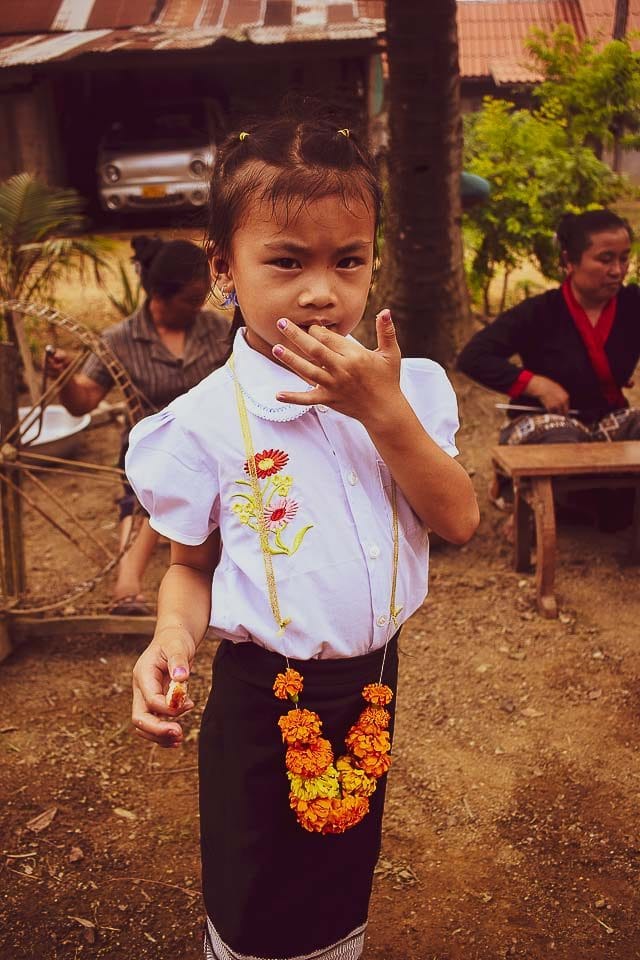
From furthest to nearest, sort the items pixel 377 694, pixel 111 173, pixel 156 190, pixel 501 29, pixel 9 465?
pixel 501 29 < pixel 111 173 < pixel 156 190 < pixel 9 465 < pixel 377 694

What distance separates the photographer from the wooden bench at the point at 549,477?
371cm

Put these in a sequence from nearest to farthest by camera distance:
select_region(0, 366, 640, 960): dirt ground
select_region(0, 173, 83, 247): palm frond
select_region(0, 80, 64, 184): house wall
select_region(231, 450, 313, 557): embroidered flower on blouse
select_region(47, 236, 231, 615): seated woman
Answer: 1. select_region(231, 450, 313, 557): embroidered flower on blouse
2. select_region(0, 366, 640, 960): dirt ground
3. select_region(47, 236, 231, 615): seated woman
4. select_region(0, 173, 83, 247): palm frond
5. select_region(0, 80, 64, 184): house wall

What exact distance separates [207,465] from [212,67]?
14868mm

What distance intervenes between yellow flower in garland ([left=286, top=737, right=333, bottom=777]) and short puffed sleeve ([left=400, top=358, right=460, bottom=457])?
1.75 feet

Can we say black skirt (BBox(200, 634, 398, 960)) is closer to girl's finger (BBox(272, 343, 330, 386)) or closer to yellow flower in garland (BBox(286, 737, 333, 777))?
yellow flower in garland (BBox(286, 737, 333, 777))

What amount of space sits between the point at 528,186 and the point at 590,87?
2.59ft

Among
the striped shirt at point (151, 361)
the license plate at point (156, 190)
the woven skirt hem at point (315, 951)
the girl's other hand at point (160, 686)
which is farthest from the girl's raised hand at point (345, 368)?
the license plate at point (156, 190)

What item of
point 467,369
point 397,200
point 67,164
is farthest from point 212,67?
point 467,369

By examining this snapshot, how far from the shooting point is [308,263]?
1353 millimetres

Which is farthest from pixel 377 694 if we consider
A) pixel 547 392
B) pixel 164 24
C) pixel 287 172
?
pixel 164 24

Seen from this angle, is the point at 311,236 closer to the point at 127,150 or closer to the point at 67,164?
the point at 127,150

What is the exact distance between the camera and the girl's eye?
1359 mm

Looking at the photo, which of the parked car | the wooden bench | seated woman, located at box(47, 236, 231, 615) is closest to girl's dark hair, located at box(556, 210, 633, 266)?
the wooden bench

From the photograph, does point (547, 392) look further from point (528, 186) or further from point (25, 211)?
point (25, 211)
